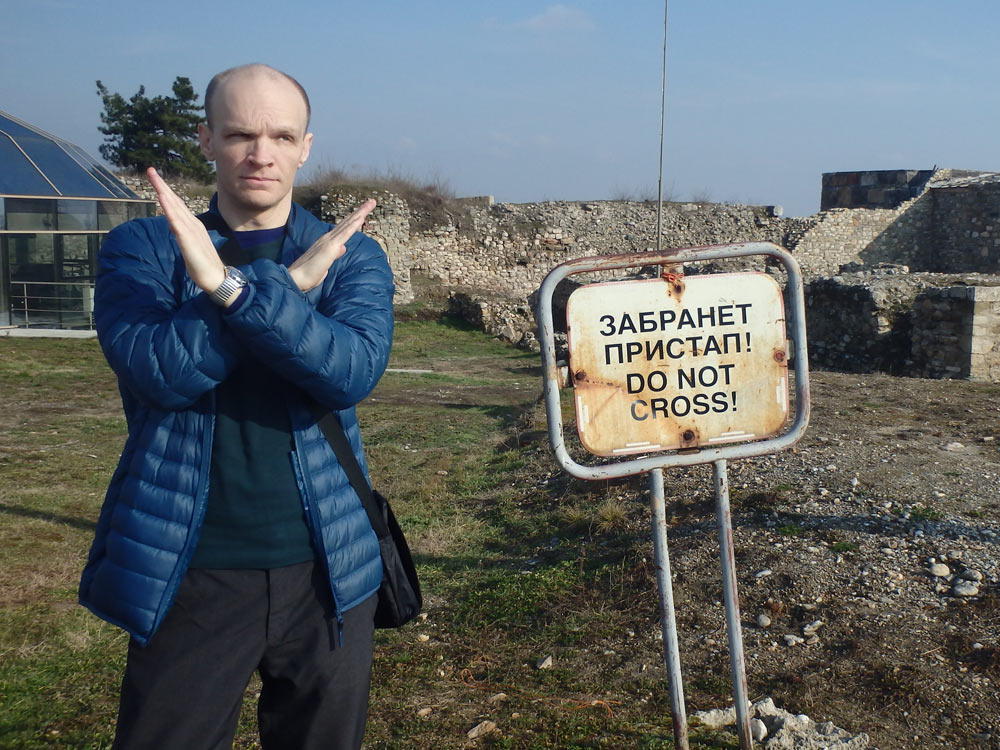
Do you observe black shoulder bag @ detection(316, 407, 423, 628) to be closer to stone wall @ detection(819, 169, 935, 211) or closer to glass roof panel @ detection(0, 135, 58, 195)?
glass roof panel @ detection(0, 135, 58, 195)

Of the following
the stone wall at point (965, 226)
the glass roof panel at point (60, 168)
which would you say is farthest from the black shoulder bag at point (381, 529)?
the stone wall at point (965, 226)

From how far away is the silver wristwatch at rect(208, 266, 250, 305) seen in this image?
5.14 ft

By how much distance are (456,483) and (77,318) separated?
1073 cm

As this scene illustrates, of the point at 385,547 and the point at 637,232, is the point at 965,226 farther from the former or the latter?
the point at 385,547

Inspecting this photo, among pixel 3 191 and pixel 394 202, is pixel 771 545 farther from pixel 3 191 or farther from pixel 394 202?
pixel 394 202

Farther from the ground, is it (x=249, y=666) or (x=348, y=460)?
(x=348, y=460)

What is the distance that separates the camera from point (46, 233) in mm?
14039

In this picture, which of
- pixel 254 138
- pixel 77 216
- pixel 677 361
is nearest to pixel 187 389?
pixel 254 138

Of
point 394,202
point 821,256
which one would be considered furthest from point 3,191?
point 821,256

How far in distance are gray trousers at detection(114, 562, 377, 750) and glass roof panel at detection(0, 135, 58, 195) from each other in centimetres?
1430

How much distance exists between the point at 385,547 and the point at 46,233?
566 inches

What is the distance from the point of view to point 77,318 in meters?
14.2

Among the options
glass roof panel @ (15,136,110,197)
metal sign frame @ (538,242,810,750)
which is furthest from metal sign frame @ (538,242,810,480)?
glass roof panel @ (15,136,110,197)

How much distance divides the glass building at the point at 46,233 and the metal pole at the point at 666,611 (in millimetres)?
13489
